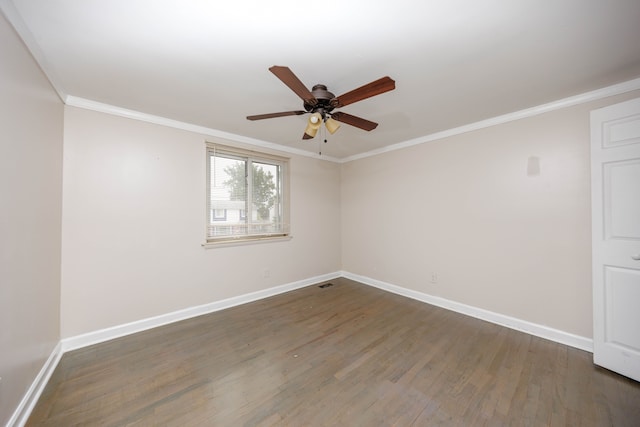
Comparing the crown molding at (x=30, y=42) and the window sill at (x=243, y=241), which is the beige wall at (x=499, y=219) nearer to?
the window sill at (x=243, y=241)

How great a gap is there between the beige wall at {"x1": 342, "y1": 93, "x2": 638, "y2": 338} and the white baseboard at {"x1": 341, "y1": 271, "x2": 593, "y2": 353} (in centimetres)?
6

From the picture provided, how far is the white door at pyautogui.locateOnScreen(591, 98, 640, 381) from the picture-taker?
1837mm

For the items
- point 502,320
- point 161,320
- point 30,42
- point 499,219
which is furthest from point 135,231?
point 502,320

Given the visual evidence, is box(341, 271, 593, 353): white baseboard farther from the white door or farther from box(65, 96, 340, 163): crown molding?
box(65, 96, 340, 163): crown molding

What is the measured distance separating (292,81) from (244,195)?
229 centimetres

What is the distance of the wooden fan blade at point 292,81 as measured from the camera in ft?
4.41

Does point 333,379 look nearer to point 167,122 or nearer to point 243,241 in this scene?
point 243,241

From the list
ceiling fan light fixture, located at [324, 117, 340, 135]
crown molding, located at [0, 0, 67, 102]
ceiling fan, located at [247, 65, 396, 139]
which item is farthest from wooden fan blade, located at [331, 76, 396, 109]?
crown molding, located at [0, 0, 67, 102]

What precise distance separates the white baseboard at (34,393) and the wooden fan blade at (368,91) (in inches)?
115

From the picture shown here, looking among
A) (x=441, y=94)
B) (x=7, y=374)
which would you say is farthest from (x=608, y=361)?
(x=7, y=374)

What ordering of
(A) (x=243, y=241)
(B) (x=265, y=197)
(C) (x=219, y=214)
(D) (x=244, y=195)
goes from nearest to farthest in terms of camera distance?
(C) (x=219, y=214) → (A) (x=243, y=241) → (D) (x=244, y=195) → (B) (x=265, y=197)

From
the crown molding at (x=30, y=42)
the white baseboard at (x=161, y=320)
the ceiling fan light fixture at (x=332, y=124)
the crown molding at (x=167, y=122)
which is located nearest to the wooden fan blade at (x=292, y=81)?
the ceiling fan light fixture at (x=332, y=124)

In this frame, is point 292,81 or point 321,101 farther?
point 321,101

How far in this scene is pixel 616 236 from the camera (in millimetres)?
1935
